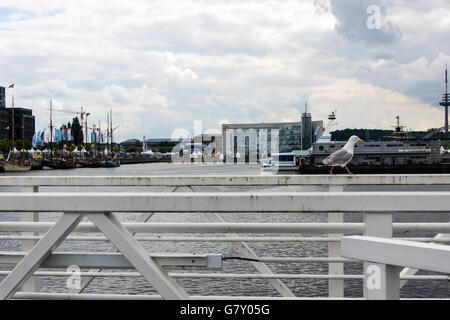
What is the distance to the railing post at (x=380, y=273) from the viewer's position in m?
1.95

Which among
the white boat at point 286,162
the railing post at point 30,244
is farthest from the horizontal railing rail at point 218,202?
the white boat at point 286,162

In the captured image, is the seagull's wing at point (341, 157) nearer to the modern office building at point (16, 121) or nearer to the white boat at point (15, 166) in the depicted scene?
the white boat at point (15, 166)

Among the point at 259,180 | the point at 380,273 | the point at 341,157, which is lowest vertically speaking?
the point at 380,273

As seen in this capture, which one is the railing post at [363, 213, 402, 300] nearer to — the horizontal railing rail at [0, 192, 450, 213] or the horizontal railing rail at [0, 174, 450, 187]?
the horizontal railing rail at [0, 192, 450, 213]

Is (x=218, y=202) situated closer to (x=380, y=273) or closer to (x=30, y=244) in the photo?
(x=380, y=273)

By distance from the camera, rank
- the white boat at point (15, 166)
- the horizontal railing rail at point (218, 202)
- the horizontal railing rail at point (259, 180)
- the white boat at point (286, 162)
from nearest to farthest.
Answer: the horizontal railing rail at point (218, 202) < the horizontal railing rail at point (259, 180) < the white boat at point (15, 166) < the white boat at point (286, 162)

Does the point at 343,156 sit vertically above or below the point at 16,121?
below

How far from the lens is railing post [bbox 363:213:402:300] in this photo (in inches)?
76.7

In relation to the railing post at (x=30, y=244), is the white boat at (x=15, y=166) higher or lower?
lower

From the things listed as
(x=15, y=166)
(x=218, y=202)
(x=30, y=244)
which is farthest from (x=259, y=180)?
(x=15, y=166)

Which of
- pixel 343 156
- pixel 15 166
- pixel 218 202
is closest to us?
pixel 218 202

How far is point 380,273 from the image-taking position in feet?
6.49

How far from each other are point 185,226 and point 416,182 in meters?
2.98
